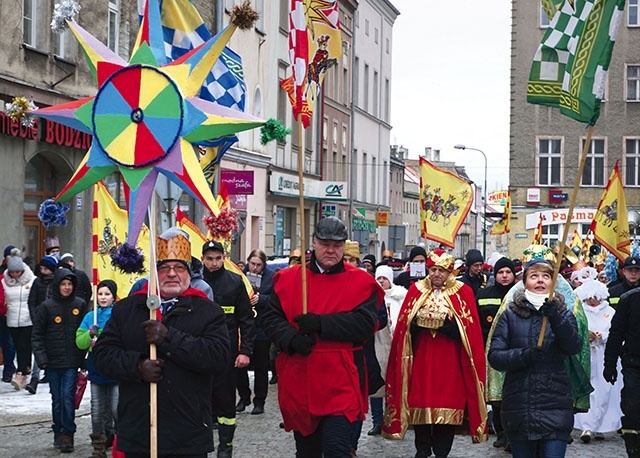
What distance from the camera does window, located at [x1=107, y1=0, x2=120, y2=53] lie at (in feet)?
81.9

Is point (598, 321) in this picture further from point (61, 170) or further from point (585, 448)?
point (61, 170)

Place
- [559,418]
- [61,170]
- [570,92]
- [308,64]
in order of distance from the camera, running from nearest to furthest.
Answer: [559,418] → [570,92] → [308,64] → [61,170]

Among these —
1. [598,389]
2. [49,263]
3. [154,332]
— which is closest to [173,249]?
[154,332]

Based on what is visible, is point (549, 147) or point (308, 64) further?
point (549, 147)

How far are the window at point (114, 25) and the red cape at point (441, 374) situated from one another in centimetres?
1585

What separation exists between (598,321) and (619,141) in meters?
42.8

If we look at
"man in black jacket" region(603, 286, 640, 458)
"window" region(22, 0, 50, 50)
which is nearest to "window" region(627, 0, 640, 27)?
"window" region(22, 0, 50, 50)

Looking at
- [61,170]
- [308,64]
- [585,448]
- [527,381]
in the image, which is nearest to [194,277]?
[308,64]

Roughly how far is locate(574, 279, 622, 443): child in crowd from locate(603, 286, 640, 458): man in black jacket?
3.01 m

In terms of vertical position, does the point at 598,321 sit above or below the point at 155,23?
below

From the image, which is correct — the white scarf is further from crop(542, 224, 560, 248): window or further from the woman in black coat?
crop(542, 224, 560, 248): window

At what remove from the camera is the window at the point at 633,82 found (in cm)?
5384

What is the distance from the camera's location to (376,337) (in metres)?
11.8

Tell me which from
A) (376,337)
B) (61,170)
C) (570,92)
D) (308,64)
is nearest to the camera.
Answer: (570,92)
